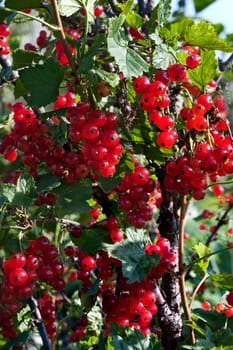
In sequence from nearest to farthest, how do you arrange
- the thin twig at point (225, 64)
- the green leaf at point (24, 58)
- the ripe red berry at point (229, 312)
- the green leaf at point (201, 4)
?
the green leaf at point (24, 58) < the ripe red berry at point (229, 312) < the thin twig at point (225, 64) < the green leaf at point (201, 4)

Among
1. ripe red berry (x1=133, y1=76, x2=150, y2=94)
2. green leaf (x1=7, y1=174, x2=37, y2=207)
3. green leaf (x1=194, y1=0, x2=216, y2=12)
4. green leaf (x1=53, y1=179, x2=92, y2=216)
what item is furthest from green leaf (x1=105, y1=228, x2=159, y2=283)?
green leaf (x1=194, y1=0, x2=216, y2=12)

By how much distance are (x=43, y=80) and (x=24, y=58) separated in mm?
130

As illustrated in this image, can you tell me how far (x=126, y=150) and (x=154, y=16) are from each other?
1.09 feet

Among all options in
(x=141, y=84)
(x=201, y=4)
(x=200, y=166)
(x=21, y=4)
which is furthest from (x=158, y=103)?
(x=201, y=4)

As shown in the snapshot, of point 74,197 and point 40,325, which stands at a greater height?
point 74,197

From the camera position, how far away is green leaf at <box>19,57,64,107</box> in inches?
49.5

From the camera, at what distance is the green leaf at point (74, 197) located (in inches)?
50.6

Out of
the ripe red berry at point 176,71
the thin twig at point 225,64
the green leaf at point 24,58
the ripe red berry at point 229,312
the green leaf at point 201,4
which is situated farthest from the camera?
the green leaf at point 201,4

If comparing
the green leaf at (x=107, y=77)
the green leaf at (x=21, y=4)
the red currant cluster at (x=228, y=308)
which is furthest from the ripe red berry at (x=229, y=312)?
the green leaf at (x=21, y=4)

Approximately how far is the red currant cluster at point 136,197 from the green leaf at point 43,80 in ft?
0.87

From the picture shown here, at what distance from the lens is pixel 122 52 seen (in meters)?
1.17

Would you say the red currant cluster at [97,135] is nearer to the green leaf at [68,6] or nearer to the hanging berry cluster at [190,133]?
the hanging berry cluster at [190,133]

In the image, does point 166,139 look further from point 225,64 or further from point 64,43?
point 225,64

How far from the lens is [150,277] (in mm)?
1323
